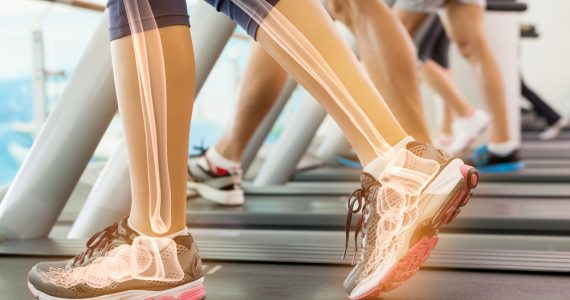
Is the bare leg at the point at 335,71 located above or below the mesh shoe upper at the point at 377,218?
above

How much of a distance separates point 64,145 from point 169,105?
2.71ft

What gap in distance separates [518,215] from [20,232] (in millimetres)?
1362

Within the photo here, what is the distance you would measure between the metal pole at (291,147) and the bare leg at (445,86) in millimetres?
908

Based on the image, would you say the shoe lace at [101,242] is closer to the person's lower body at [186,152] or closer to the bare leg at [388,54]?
the person's lower body at [186,152]

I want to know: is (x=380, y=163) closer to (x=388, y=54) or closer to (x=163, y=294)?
(x=163, y=294)

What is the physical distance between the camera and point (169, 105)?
0.96 m

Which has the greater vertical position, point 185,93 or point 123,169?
point 185,93

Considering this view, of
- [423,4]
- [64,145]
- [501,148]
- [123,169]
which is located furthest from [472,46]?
[64,145]

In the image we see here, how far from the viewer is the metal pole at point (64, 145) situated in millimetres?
1682

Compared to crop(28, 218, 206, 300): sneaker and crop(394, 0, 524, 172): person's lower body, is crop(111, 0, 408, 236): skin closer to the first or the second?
crop(28, 218, 206, 300): sneaker

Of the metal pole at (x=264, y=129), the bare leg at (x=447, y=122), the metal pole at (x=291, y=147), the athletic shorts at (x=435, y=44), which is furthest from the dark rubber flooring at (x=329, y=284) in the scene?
the bare leg at (x=447, y=122)

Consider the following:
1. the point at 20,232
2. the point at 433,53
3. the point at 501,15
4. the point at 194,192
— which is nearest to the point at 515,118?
the point at 501,15

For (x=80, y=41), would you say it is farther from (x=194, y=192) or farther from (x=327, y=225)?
(x=327, y=225)

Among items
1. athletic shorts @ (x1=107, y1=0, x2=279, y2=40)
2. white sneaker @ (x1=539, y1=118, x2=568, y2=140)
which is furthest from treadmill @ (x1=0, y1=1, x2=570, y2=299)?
white sneaker @ (x1=539, y1=118, x2=568, y2=140)
